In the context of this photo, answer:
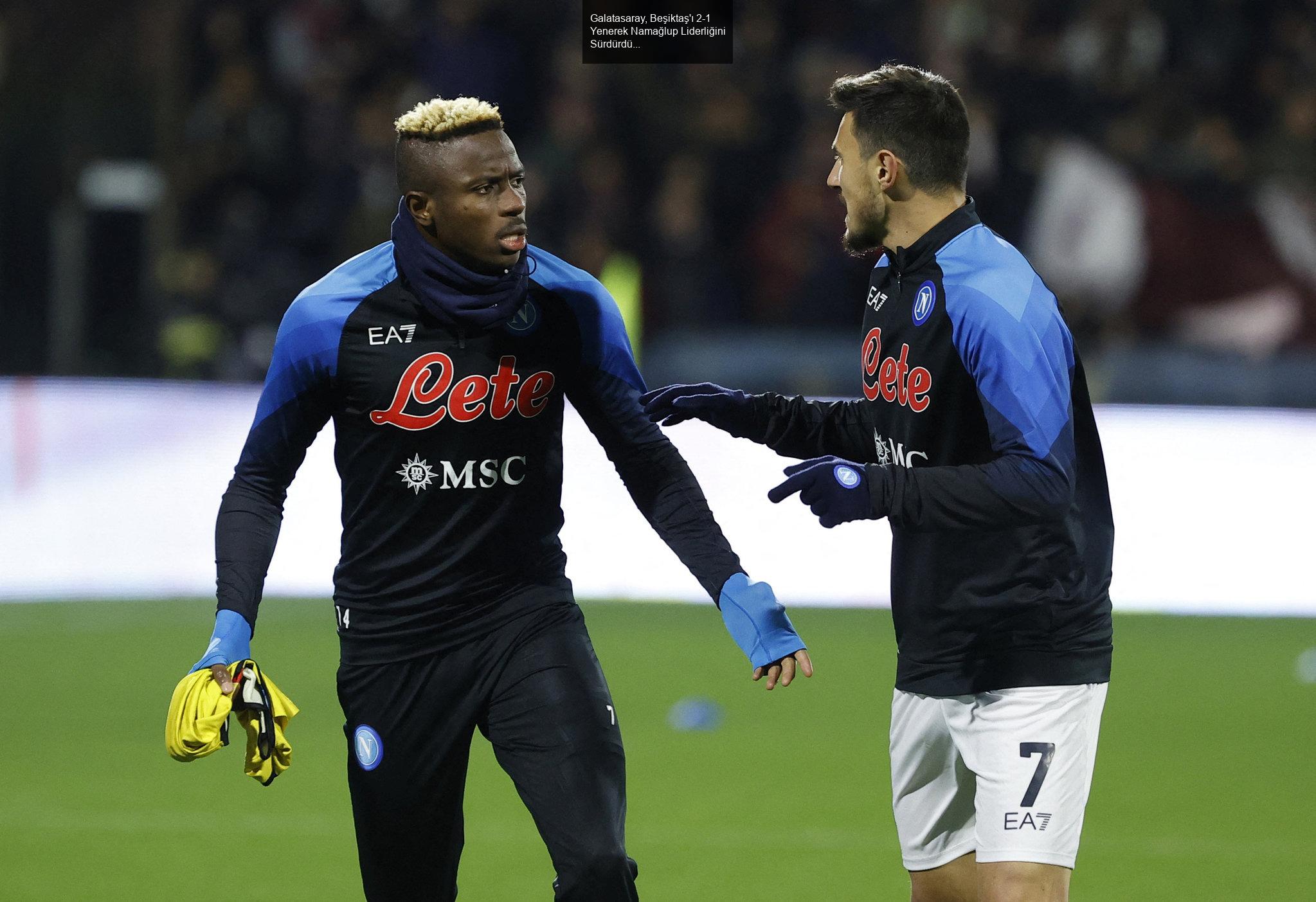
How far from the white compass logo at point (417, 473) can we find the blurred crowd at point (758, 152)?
724 centimetres

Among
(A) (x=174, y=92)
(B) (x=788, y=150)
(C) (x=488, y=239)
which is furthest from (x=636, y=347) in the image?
(C) (x=488, y=239)

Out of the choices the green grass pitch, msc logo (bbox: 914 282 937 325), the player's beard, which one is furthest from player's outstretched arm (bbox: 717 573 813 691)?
the green grass pitch

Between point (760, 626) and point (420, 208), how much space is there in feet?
3.87

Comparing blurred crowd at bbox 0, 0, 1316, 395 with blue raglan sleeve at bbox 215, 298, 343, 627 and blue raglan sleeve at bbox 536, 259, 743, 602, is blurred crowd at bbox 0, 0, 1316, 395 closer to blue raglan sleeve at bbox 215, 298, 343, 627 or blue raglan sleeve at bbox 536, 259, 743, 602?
blue raglan sleeve at bbox 536, 259, 743, 602

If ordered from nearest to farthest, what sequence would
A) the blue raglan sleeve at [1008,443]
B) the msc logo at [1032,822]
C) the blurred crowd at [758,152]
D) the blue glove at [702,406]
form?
the blue raglan sleeve at [1008,443] < the msc logo at [1032,822] < the blue glove at [702,406] < the blurred crowd at [758,152]

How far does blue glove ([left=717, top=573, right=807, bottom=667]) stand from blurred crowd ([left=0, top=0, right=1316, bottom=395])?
722 cm

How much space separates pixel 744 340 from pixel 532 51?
2.92 m

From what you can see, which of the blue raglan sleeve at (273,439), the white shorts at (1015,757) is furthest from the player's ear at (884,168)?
the blue raglan sleeve at (273,439)

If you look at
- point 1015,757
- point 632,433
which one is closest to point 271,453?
point 632,433

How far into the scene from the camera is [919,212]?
3.75 m

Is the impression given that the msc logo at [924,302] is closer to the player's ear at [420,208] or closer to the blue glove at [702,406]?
the blue glove at [702,406]

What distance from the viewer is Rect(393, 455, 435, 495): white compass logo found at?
384 centimetres

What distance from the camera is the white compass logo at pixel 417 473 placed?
151 inches

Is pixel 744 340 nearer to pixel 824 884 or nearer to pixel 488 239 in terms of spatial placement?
pixel 824 884
